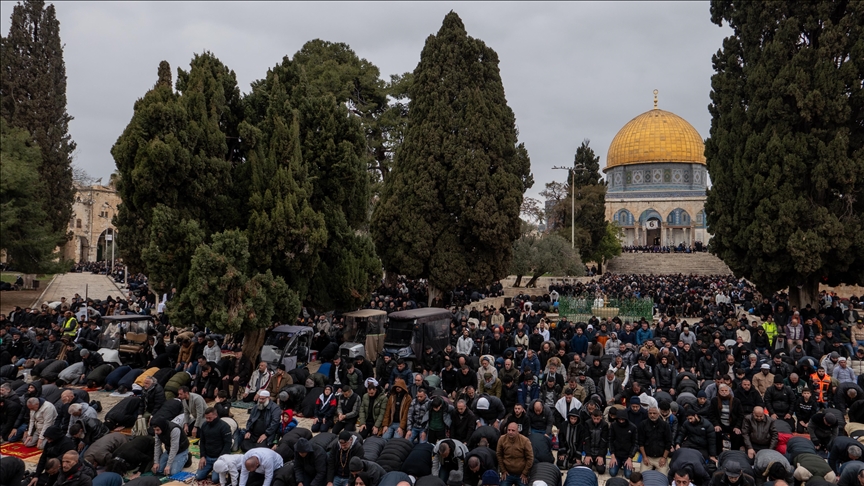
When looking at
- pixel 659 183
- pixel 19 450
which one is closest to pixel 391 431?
pixel 19 450

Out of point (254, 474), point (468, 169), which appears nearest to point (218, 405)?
point (254, 474)

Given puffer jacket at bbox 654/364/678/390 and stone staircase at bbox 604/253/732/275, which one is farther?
stone staircase at bbox 604/253/732/275

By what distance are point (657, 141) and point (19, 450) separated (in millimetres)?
56747

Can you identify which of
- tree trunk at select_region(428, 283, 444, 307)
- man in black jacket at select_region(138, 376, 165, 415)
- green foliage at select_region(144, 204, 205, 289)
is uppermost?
green foliage at select_region(144, 204, 205, 289)

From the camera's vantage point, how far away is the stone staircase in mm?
42750

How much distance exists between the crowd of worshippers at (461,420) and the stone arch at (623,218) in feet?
150

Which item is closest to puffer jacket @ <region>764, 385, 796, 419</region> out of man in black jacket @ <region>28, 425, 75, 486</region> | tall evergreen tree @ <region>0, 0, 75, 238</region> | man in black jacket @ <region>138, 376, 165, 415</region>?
man in black jacket @ <region>138, 376, 165, 415</region>

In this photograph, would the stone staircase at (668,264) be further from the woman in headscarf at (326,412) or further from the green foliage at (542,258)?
the woman in headscarf at (326,412)

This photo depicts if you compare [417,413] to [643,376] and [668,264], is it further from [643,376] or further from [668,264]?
[668,264]

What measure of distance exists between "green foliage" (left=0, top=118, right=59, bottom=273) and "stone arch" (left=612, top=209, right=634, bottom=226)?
4752 cm

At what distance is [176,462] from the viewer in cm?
784

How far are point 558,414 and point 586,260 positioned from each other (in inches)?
1338

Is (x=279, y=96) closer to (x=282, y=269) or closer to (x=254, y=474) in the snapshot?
(x=282, y=269)

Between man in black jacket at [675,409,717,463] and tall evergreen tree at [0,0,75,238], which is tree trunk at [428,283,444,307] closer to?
man in black jacket at [675,409,717,463]
